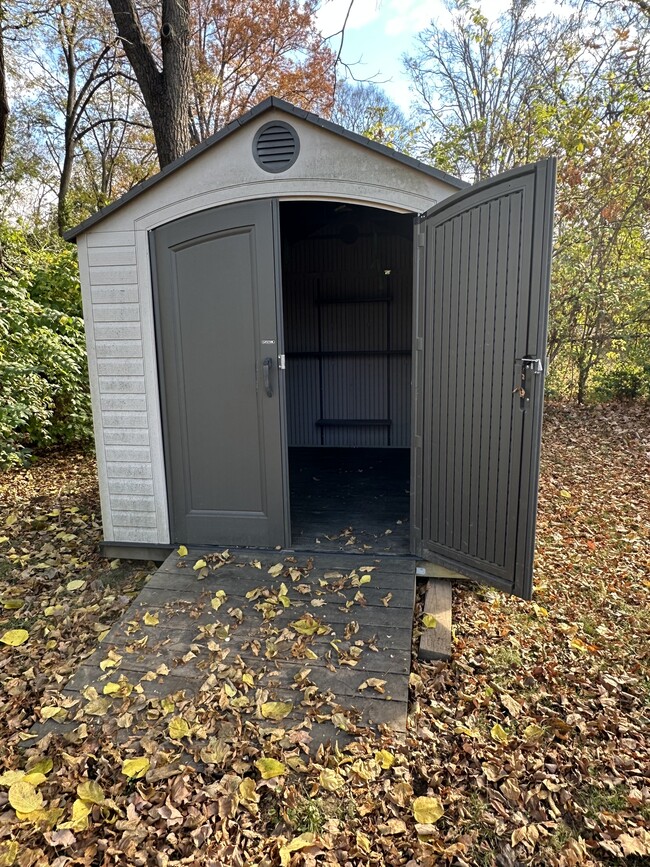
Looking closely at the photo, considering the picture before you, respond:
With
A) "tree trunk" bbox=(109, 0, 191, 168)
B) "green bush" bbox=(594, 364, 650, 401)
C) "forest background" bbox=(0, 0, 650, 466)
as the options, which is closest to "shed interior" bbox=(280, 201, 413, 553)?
"forest background" bbox=(0, 0, 650, 466)

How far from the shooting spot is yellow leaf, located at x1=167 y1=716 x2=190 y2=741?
2.16m

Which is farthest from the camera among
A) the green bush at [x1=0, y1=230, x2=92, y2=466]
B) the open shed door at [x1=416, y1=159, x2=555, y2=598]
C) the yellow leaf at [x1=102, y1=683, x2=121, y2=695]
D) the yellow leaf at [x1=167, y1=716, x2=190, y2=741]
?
the green bush at [x1=0, y1=230, x2=92, y2=466]

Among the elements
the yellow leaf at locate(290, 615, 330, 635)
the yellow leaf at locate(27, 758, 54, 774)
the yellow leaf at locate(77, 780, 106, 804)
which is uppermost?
the yellow leaf at locate(290, 615, 330, 635)

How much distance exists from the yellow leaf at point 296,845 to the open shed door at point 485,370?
5.07 ft

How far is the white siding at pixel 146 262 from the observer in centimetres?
321

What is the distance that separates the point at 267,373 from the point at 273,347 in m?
0.17

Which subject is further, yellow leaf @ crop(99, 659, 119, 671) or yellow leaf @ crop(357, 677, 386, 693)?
yellow leaf @ crop(99, 659, 119, 671)

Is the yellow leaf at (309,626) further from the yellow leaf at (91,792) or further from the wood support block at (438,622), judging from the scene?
the yellow leaf at (91,792)

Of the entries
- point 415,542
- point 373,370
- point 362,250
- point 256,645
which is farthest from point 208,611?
point 362,250

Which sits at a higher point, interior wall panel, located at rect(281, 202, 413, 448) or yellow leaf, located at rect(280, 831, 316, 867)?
interior wall panel, located at rect(281, 202, 413, 448)

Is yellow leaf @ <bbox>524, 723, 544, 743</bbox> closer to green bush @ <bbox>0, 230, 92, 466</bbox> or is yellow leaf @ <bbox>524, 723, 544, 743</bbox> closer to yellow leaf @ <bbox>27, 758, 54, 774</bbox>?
yellow leaf @ <bbox>27, 758, 54, 774</bbox>

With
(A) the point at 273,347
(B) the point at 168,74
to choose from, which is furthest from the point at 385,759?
→ (B) the point at 168,74

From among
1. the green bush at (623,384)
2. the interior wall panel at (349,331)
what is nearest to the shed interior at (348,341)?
the interior wall panel at (349,331)

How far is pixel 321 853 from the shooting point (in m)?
1.71
